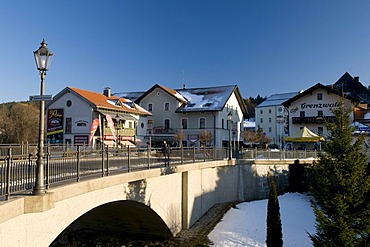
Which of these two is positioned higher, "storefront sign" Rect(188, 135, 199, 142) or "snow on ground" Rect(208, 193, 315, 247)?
"storefront sign" Rect(188, 135, 199, 142)

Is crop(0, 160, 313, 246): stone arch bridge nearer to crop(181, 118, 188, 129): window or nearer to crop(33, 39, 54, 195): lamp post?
crop(33, 39, 54, 195): lamp post

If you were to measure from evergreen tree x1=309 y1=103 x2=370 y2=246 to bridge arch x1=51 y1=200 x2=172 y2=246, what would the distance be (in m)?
7.19

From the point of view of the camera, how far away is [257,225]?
17.9 meters

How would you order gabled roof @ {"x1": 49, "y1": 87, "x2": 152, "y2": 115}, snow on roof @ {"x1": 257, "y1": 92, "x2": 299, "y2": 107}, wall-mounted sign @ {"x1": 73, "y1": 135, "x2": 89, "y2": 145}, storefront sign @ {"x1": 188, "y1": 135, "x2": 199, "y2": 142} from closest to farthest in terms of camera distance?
gabled roof @ {"x1": 49, "y1": 87, "x2": 152, "y2": 115} < wall-mounted sign @ {"x1": 73, "y1": 135, "x2": 89, "y2": 145} < storefront sign @ {"x1": 188, "y1": 135, "x2": 199, "y2": 142} < snow on roof @ {"x1": 257, "y1": 92, "x2": 299, "y2": 107}

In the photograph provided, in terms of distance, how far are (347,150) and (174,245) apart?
353 inches

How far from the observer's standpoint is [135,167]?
Result: 472 inches

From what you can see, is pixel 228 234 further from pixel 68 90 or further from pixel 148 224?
pixel 68 90

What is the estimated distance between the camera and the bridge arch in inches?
587

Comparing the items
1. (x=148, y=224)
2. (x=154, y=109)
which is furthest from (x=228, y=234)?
(x=154, y=109)

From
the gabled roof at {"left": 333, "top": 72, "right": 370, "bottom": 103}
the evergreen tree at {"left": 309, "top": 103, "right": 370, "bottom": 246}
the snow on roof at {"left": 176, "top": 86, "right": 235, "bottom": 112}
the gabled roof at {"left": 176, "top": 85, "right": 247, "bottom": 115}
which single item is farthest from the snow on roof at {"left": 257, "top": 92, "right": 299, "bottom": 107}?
the evergreen tree at {"left": 309, "top": 103, "right": 370, "bottom": 246}

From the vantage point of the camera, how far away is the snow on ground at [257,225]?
15.9 metres

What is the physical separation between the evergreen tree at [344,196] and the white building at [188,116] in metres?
26.5

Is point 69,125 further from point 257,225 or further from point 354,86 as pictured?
point 354,86

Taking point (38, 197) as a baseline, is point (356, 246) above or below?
below
